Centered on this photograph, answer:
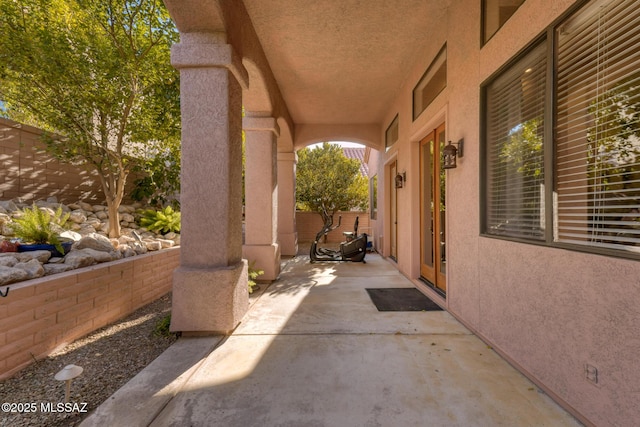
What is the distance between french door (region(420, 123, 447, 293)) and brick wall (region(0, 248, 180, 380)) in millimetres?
3952

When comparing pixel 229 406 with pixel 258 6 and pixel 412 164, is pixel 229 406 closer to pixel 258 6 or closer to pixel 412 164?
pixel 258 6

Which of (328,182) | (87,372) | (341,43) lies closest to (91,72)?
(341,43)

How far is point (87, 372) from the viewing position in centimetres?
207

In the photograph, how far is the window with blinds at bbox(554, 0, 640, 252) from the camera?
143 centimetres

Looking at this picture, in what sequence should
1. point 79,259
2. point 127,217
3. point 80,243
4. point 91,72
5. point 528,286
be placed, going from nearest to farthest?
1. point 528,286
2. point 79,259
3. point 80,243
4. point 91,72
5. point 127,217

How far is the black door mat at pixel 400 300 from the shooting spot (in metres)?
3.39

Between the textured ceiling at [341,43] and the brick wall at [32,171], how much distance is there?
13.3ft

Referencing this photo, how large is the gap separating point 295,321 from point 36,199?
4.73 m

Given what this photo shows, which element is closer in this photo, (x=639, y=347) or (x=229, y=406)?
(x=639, y=347)

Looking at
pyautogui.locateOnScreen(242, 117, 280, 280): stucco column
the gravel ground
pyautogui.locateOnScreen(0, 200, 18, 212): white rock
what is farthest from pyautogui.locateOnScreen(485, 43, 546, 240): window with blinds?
pyautogui.locateOnScreen(0, 200, 18, 212): white rock

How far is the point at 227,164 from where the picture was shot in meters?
2.66

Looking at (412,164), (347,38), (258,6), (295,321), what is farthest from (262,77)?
(295,321)

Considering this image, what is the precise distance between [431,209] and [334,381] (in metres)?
3.30

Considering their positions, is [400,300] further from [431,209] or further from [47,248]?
[47,248]
